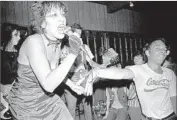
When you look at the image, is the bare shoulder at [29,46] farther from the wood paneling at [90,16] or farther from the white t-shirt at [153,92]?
the wood paneling at [90,16]

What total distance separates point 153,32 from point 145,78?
9.06 m

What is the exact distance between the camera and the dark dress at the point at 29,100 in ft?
6.70

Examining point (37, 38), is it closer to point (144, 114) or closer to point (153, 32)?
point (144, 114)

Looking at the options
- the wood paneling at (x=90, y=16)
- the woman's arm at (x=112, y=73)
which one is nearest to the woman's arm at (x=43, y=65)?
the woman's arm at (x=112, y=73)

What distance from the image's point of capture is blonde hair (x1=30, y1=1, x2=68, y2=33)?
83.6 inches

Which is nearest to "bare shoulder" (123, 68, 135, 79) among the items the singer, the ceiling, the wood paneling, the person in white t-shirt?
the person in white t-shirt

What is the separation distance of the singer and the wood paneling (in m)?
4.16

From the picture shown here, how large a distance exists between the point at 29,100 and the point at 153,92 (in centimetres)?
180

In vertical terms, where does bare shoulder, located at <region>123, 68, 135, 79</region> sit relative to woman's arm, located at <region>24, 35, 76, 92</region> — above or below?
below

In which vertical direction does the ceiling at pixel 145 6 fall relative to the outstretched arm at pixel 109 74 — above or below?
above

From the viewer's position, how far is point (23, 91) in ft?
6.77

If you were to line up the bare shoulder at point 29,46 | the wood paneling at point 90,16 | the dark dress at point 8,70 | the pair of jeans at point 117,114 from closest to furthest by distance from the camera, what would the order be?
the bare shoulder at point 29,46 → the dark dress at point 8,70 → the pair of jeans at point 117,114 → the wood paneling at point 90,16

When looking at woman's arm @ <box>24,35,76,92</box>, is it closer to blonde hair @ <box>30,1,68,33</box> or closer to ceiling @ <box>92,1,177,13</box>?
blonde hair @ <box>30,1,68,33</box>

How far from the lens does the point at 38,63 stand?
179cm
